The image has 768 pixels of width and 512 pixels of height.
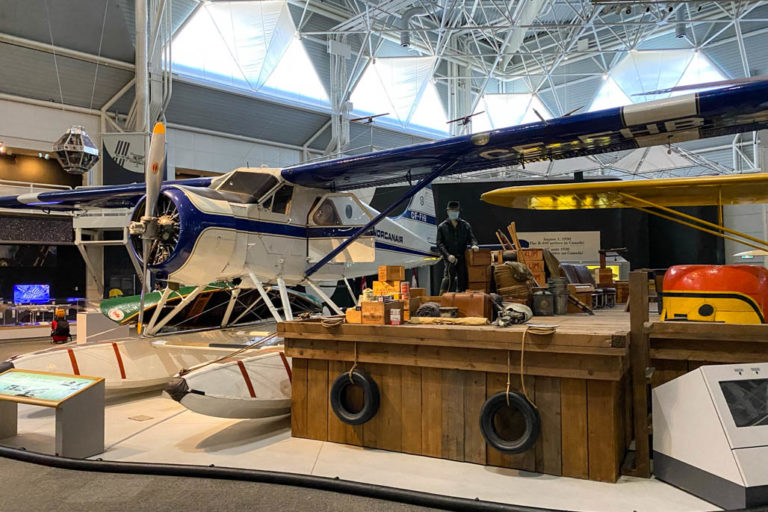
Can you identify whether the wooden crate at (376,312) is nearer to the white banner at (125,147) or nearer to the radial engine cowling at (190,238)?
the radial engine cowling at (190,238)

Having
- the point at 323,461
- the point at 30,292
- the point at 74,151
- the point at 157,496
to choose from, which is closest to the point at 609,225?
the point at 74,151

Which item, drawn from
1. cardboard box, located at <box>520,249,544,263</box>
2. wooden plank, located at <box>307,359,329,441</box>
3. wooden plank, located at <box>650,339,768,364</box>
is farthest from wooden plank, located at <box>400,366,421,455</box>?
cardboard box, located at <box>520,249,544,263</box>

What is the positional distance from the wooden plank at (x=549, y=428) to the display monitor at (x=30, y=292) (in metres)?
16.9

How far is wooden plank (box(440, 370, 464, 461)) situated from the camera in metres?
3.56

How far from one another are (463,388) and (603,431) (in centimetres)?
89

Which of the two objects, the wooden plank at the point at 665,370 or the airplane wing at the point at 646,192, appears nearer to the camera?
the wooden plank at the point at 665,370

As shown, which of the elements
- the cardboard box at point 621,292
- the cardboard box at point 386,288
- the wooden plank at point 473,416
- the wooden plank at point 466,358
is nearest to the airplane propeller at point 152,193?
the wooden plank at point 466,358

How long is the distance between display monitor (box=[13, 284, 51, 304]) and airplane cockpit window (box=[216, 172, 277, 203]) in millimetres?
12698

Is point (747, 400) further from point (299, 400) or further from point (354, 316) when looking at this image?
point (299, 400)

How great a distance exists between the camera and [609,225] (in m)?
15.6

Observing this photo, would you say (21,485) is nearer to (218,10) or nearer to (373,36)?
(218,10)

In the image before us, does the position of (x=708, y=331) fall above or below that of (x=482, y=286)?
Answer: below

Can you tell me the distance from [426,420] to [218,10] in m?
18.1

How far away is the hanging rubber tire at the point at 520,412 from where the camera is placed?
319cm
